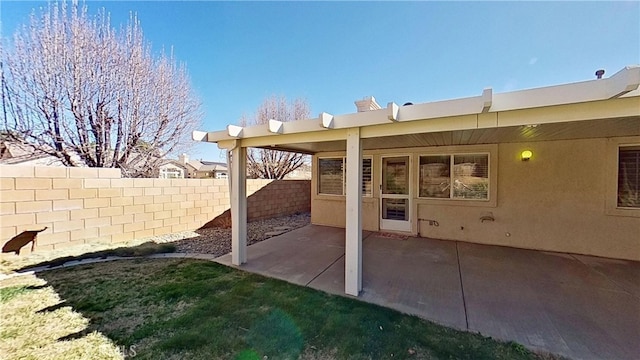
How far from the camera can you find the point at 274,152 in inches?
587

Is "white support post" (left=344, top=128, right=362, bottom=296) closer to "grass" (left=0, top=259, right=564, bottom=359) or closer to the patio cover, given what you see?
the patio cover

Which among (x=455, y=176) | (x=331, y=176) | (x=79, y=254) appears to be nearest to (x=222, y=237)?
(x=79, y=254)

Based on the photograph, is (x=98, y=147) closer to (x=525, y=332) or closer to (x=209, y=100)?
(x=209, y=100)

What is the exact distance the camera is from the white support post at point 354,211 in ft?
11.6

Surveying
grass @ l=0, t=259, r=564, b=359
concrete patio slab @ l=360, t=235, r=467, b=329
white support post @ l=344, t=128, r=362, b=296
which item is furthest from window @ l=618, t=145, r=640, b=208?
white support post @ l=344, t=128, r=362, b=296

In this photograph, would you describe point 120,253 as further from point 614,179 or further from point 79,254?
point 614,179

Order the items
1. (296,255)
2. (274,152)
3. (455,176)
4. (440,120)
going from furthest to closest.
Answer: (274,152) < (455,176) < (296,255) < (440,120)

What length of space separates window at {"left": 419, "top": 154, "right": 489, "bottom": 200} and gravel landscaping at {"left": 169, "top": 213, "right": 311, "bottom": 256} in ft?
14.4

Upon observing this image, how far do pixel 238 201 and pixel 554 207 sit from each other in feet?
22.9

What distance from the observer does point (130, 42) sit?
8.10 metres

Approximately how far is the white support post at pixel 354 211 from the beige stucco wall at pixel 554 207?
4018 millimetres

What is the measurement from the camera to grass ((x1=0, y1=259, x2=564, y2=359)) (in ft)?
7.93

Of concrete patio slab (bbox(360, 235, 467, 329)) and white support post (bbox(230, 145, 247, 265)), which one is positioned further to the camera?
white support post (bbox(230, 145, 247, 265))

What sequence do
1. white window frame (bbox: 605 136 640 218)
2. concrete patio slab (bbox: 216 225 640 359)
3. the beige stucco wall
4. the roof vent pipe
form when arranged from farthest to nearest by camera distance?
the roof vent pipe → the beige stucco wall → white window frame (bbox: 605 136 640 218) → concrete patio slab (bbox: 216 225 640 359)
